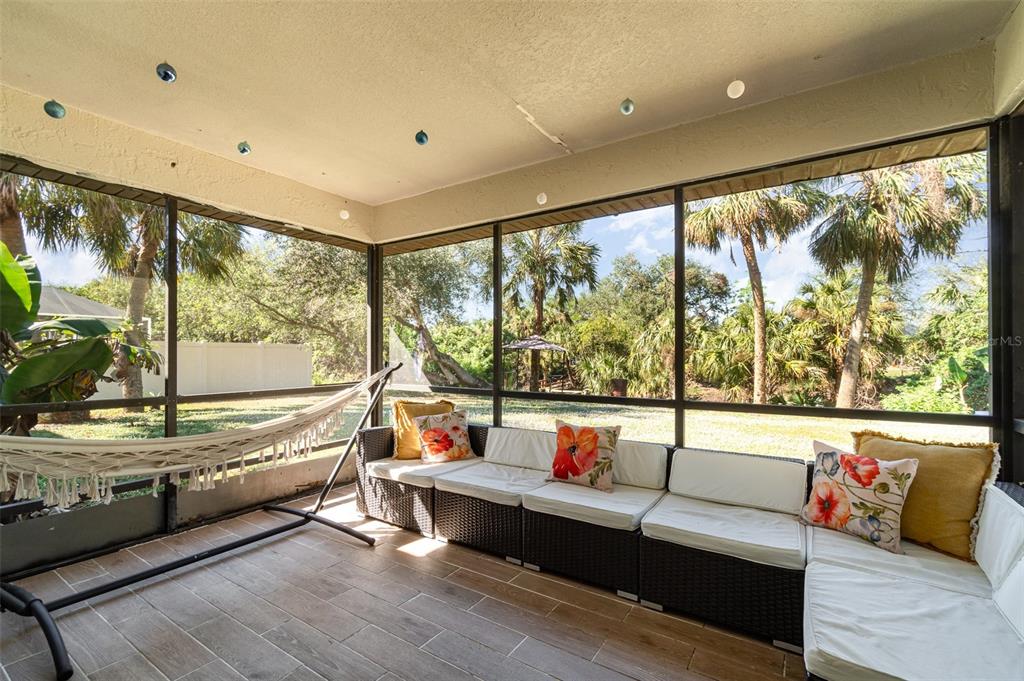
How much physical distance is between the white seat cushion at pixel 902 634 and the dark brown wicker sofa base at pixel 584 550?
832 millimetres

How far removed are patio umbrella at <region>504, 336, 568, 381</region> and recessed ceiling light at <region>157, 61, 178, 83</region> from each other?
2.79 meters

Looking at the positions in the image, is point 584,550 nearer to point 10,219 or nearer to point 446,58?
point 446,58

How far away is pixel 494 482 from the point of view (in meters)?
2.93

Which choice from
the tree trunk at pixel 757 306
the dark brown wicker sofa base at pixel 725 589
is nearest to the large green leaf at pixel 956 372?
the tree trunk at pixel 757 306

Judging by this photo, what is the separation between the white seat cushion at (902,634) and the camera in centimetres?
125

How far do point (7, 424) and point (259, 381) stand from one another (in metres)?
1.45

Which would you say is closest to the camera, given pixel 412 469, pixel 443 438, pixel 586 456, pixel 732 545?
pixel 732 545

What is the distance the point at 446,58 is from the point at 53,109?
2327 mm

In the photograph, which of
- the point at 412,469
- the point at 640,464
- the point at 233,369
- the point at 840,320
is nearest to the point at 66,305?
the point at 233,369

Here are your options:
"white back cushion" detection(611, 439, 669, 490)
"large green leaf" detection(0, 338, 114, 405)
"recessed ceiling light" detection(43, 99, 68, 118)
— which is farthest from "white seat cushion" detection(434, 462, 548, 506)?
"recessed ceiling light" detection(43, 99, 68, 118)

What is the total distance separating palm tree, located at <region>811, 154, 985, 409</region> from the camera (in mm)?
2318

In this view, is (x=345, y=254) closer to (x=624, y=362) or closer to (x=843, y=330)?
(x=624, y=362)

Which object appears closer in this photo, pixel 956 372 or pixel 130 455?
pixel 130 455

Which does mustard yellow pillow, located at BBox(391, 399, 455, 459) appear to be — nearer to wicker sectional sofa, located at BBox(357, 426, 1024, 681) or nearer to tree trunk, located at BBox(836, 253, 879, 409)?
wicker sectional sofa, located at BBox(357, 426, 1024, 681)
